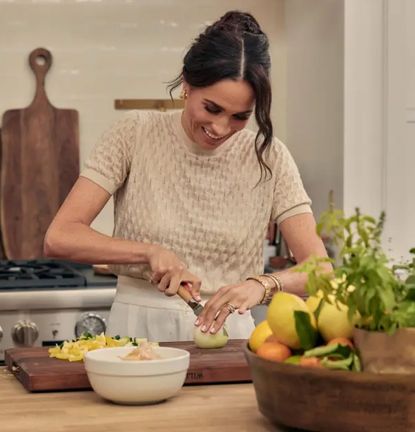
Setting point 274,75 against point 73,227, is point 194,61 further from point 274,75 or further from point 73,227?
point 274,75

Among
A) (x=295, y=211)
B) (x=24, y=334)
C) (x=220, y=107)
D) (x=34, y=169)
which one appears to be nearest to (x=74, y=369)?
(x=220, y=107)

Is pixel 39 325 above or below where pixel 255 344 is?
below

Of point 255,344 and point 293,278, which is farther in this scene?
point 293,278

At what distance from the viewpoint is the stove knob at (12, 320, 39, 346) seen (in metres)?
3.03

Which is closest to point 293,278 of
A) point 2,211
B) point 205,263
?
point 205,263

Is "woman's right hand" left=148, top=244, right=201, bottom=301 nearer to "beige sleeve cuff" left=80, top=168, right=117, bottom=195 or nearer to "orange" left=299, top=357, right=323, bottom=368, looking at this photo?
"beige sleeve cuff" left=80, top=168, right=117, bottom=195

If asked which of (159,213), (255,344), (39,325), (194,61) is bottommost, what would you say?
(39,325)

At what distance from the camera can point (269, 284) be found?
7.50ft

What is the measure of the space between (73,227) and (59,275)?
35.7 inches

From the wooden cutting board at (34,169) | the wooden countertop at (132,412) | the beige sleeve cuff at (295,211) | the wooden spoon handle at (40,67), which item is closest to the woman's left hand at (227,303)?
the wooden countertop at (132,412)

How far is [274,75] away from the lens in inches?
158

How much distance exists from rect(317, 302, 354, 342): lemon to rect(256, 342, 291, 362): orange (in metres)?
0.06

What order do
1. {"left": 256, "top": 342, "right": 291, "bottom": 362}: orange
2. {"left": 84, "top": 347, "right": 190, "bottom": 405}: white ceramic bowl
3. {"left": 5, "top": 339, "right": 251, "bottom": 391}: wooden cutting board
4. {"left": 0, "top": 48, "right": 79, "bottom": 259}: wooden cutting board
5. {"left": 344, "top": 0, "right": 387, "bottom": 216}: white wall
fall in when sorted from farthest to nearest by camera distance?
{"left": 0, "top": 48, "right": 79, "bottom": 259}: wooden cutting board, {"left": 344, "top": 0, "right": 387, "bottom": 216}: white wall, {"left": 5, "top": 339, "right": 251, "bottom": 391}: wooden cutting board, {"left": 84, "top": 347, "right": 190, "bottom": 405}: white ceramic bowl, {"left": 256, "top": 342, "right": 291, "bottom": 362}: orange

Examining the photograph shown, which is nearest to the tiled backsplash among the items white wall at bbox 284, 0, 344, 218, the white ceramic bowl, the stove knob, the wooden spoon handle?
the wooden spoon handle
